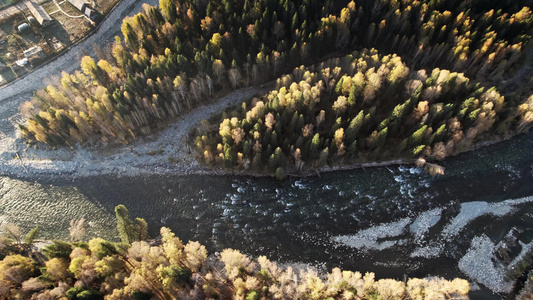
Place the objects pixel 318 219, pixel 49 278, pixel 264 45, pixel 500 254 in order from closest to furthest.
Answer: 1. pixel 49 278
2. pixel 500 254
3. pixel 318 219
4. pixel 264 45

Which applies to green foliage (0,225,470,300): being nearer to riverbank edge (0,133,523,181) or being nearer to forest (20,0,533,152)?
riverbank edge (0,133,523,181)

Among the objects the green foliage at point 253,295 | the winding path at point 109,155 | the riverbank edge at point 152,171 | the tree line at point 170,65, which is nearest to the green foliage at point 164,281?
the green foliage at point 253,295

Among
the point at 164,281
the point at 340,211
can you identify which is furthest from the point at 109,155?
the point at 340,211

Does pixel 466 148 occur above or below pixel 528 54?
below

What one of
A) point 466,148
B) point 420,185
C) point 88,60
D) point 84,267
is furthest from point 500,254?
point 88,60

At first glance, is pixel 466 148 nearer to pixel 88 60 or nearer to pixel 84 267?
pixel 84 267

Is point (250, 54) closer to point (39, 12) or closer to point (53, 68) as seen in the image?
point (53, 68)

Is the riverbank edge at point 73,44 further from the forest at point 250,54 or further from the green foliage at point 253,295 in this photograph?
the green foliage at point 253,295
